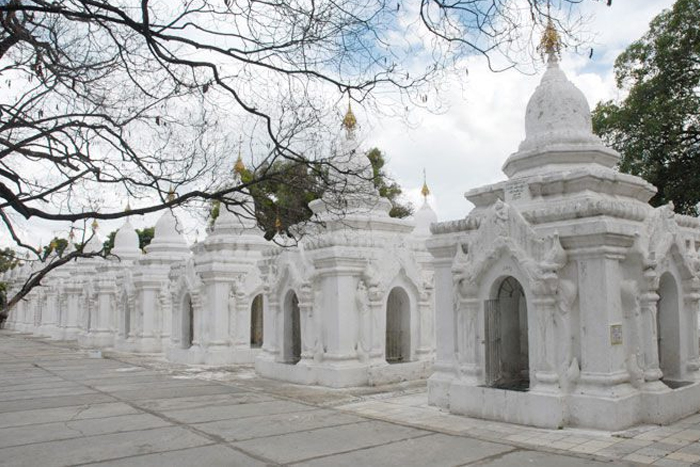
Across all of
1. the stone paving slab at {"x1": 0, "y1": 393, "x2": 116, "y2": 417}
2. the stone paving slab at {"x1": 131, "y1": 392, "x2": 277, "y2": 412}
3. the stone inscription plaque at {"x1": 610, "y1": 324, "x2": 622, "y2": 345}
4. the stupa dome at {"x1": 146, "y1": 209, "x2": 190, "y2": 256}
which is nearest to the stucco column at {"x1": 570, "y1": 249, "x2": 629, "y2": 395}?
the stone inscription plaque at {"x1": 610, "y1": 324, "x2": 622, "y2": 345}

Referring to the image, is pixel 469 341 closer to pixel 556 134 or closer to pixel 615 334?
pixel 615 334

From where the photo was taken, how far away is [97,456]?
8086 mm

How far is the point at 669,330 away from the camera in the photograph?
1070 cm

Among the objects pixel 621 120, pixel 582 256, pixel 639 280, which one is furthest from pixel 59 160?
pixel 621 120

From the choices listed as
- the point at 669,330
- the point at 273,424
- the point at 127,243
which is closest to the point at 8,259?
the point at 273,424

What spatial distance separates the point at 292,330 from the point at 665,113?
488 inches

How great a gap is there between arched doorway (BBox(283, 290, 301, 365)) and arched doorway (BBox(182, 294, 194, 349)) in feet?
20.6

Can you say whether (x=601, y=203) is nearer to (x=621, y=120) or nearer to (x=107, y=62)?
(x=107, y=62)

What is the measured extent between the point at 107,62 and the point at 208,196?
304 centimetres

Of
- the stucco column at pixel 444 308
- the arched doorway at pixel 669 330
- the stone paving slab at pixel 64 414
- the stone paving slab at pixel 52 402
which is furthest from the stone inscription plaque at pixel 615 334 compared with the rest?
the stone paving slab at pixel 52 402

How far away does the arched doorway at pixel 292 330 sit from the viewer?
15.8m

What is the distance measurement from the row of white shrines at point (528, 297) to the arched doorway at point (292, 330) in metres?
0.05

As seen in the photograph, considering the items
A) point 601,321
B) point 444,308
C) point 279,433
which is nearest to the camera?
point 601,321

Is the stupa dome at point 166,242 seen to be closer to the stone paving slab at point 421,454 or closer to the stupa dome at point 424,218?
the stupa dome at point 424,218
